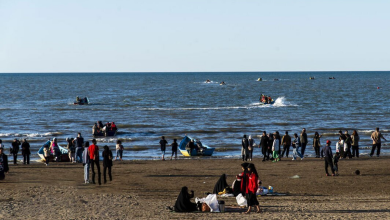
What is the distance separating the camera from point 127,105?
7769 cm

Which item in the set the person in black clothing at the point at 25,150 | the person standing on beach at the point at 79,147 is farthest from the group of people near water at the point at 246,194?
the person in black clothing at the point at 25,150

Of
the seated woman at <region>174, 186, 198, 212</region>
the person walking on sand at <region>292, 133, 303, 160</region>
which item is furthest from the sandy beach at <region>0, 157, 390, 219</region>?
the person walking on sand at <region>292, 133, 303, 160</region>

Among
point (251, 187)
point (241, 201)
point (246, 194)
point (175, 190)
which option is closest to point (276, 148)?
point (175, 190)

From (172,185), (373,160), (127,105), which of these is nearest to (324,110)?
(127,105)

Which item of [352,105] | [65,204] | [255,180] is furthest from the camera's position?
[352,105]

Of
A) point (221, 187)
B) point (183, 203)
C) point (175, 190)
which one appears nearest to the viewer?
point (183, 203)

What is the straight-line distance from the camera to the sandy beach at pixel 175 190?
15.3 metres

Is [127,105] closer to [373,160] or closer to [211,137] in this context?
[211,137]

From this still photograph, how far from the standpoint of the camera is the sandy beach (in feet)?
50.1

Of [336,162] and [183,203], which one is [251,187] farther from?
[336,162]

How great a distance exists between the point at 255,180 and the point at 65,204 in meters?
6.15

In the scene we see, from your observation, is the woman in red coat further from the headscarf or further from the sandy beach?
the headscarf

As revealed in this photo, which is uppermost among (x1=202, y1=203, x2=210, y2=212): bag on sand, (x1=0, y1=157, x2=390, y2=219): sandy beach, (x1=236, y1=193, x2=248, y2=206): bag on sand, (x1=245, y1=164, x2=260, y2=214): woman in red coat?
(x1=245, y1=164, x2=260, y2=214): woman in red coat

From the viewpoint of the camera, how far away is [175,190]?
1909 cm
